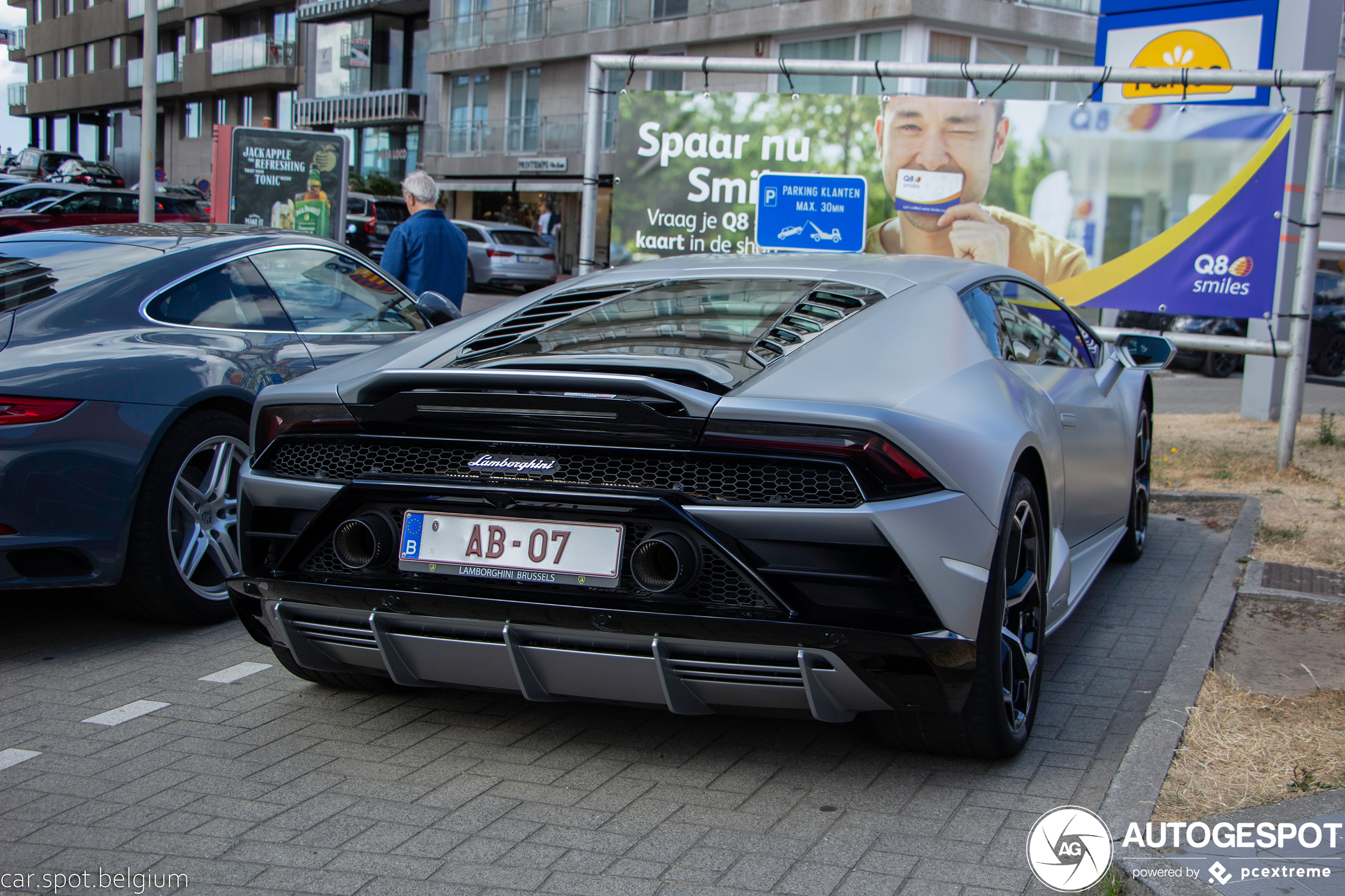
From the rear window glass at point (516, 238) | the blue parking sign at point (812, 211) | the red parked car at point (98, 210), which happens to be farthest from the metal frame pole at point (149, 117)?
the rear window glass at point (516, 238)

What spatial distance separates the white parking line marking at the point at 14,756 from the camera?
10.5 ft

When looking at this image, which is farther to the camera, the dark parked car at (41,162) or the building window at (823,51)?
the dark parked car at (41,162)

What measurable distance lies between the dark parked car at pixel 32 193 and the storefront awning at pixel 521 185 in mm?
14686

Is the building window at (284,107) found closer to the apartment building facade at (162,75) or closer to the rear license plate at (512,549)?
the apartment building facade at (162,75)

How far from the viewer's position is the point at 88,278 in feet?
14.5

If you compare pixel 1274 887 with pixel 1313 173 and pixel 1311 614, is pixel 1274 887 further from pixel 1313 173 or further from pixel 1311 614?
pixel 1313 173

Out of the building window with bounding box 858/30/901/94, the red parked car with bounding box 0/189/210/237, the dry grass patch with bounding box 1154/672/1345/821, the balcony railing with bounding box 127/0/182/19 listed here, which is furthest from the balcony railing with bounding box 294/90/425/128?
the dry grass patch with bounding box 1154/672/1345/821

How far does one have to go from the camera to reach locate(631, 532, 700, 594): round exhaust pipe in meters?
2.78

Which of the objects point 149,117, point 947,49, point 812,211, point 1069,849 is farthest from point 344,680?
point 947,49

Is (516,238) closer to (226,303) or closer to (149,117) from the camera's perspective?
(149,117)

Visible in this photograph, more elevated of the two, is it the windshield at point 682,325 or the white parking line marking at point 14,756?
the windshield at point 682,325

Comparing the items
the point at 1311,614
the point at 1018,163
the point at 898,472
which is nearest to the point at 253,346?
the point at 898,472

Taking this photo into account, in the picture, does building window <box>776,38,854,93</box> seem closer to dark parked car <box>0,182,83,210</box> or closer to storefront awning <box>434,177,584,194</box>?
storefront awning <box>434,177,584,194</box>

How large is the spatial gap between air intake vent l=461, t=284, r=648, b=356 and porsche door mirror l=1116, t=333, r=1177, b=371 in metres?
2.54
